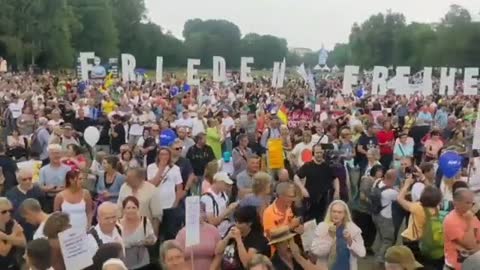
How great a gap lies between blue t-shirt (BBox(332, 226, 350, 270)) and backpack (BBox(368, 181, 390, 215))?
112 inches

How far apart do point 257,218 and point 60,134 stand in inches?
270

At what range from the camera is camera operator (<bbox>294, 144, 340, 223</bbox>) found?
1002 cm

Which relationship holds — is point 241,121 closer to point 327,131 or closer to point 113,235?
point 327,131

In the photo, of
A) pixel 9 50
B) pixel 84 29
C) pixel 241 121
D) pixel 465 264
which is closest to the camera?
pixel 465 264

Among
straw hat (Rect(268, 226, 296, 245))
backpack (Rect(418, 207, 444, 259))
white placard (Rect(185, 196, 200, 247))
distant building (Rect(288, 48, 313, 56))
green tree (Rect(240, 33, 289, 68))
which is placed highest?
white placard (Rect(185, 196, 200, 247))

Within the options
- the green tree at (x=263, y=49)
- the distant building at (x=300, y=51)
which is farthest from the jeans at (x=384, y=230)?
the distant building at (x=300, y=51)

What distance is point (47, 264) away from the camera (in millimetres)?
→ 5539

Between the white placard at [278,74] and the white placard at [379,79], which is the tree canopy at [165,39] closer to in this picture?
the white placard at [278,74]

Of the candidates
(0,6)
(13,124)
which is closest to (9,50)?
(0,6)

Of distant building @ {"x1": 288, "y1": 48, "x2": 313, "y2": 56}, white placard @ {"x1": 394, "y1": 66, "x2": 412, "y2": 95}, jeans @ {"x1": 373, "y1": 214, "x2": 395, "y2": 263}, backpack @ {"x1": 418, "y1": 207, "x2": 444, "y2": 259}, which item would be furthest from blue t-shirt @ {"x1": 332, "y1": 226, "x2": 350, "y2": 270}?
distant building @ {"x1": 288, "y1": 48, "x2": 313, "y2": 56}

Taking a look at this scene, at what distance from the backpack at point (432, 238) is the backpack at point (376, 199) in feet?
6.87

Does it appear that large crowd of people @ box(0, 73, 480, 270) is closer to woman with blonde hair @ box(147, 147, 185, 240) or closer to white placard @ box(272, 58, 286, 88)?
woman with blonde hair @ box(147, 147, 185, 240)

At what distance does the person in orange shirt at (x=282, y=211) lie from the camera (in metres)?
7.07

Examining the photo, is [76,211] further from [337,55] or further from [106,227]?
[337,55]
